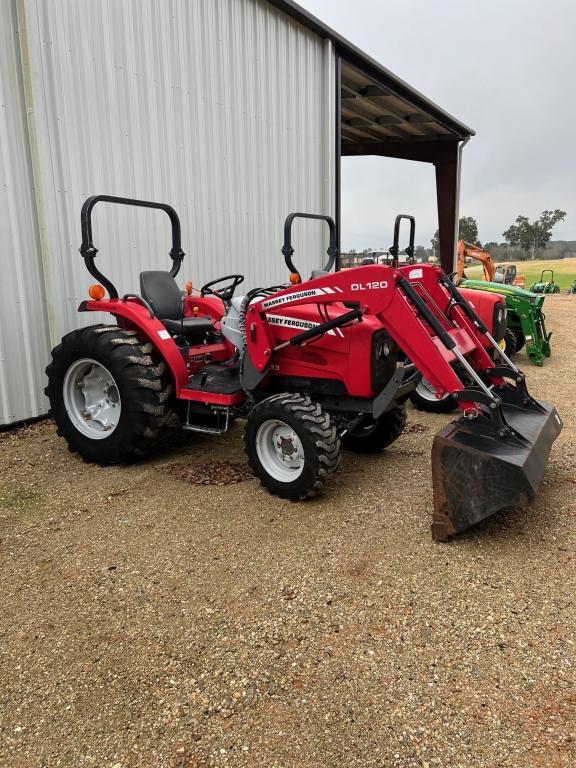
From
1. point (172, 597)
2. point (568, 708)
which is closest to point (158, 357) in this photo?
point (172, 597)

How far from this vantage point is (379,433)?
4.51m

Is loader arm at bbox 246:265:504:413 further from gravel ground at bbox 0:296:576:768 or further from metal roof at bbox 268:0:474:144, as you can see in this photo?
metal roof at bbox 268:0:474:144

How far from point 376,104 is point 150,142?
25.1ft

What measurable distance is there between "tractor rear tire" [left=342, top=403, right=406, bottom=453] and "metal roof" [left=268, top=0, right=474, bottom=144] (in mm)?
5980

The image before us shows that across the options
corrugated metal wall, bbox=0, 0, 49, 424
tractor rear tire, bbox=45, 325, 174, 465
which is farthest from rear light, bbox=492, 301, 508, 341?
corrugated metal wall, bbox=0, 0, 49, 424

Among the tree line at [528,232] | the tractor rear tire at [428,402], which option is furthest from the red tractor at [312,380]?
the tree line at [528,232]

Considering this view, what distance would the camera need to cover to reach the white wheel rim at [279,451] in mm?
3748

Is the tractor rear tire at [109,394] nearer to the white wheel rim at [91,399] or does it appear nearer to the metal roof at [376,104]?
the white wheel rim at [91,399]

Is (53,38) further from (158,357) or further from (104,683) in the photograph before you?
(104,683)

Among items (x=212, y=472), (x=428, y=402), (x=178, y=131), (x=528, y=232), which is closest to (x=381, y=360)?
(x=212, y=472)

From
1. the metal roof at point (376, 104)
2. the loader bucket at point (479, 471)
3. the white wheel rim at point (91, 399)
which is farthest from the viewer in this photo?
the metal roof at point (376, 104)

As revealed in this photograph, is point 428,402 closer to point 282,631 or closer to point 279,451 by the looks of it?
point 279,451

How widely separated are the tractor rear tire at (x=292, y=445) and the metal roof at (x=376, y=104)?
6.29m

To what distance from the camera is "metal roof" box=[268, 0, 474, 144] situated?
8621 mm
